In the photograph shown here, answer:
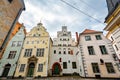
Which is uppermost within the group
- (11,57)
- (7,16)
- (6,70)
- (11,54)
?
(11,54)

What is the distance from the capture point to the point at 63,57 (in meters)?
21.9

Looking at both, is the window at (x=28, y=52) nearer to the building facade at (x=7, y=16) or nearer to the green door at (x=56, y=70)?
the green door at (x=56, y=70)

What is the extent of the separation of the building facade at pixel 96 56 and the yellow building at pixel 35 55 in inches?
309

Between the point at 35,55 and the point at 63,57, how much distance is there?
667 centimetres

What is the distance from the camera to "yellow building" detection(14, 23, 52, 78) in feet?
58.9

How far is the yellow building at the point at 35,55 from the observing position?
17.9 m

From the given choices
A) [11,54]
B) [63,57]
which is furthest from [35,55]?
[63,57]

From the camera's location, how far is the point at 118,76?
13969 mm

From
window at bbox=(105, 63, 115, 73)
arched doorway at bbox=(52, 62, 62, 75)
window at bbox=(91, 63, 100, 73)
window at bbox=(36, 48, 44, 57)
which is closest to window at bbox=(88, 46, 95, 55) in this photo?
window at bbox=(91, 63, 100, 73)

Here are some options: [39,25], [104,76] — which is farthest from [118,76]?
[39,25]

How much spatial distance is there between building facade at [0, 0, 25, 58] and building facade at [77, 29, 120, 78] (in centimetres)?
1345

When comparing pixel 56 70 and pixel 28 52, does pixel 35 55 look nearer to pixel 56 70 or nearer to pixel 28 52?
pixel 28 52

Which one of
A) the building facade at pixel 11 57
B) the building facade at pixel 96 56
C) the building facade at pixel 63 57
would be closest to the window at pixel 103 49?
the building facade at pixel 96 56

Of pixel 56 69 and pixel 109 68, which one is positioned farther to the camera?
pixel 56 69
